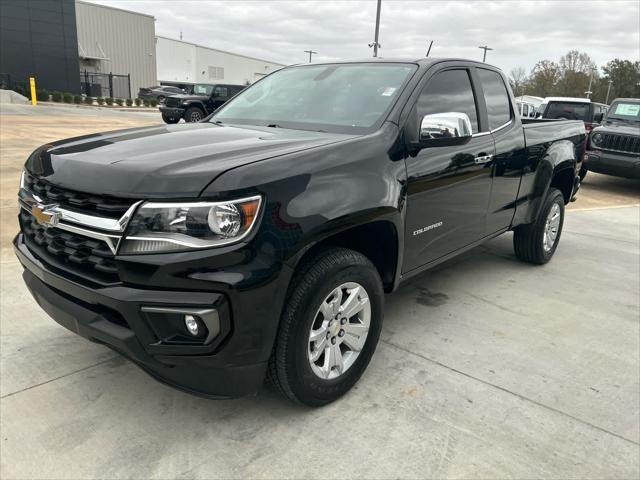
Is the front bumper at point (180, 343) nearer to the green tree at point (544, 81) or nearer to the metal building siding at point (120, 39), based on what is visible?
the metal building siding at point (120, 39)

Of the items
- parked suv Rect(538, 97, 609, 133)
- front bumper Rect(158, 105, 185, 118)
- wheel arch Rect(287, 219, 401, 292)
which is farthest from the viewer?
front bumper Rect(158, 105, 185, 118)

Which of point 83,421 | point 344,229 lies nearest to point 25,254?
point 83,421

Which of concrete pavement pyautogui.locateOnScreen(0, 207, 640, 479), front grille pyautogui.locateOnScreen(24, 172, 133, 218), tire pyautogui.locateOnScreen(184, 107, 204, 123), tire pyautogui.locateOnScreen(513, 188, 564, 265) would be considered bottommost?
concrete pavement pyautogui.locateOnScreen(0, 207, 640, 479)

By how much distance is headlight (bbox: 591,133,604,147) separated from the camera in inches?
436

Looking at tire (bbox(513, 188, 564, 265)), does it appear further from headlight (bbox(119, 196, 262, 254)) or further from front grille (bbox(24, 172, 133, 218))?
front grille (bbox(24, 172, 133, 218))

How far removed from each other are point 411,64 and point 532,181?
189 centimetres

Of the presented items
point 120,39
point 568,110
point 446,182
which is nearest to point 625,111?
point 568,110

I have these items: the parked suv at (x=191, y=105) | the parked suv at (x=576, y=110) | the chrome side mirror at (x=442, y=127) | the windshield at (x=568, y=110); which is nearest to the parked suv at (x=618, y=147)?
the parked suv at (x=576, y=110)

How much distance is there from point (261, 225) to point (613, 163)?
1080cm

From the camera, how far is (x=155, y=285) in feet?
6.68

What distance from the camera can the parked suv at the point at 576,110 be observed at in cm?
1366

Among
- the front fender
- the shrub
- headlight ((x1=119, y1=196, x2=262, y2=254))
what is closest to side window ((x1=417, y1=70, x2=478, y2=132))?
the front fender

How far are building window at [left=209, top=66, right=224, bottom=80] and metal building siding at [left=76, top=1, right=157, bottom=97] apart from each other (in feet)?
68.8

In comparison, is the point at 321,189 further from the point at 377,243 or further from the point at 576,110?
the point at 576,110
